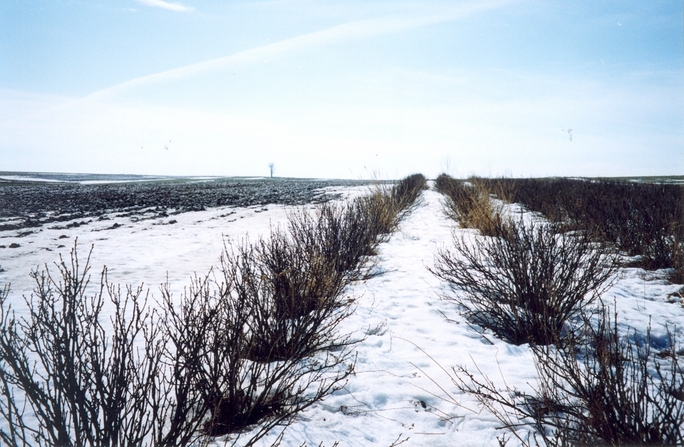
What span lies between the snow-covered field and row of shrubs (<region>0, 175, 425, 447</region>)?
238 millimetres

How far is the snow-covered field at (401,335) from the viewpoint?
220 centimetres

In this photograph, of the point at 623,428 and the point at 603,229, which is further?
the point at 603,229

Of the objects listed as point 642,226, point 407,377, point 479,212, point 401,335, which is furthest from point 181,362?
point 642,226

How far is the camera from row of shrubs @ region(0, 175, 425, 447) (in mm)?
1455

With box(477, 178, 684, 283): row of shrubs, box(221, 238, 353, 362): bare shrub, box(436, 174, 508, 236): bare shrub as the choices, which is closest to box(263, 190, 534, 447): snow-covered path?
box(221, 238, 353, 362): bare shrub

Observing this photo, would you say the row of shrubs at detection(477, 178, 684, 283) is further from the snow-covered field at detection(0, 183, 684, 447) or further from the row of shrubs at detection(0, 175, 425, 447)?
the row of shrubs at detection(0, 175, 425, 447)

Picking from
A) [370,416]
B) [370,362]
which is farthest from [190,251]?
[370,416]

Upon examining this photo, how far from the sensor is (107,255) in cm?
706

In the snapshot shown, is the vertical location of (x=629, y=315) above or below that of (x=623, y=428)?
below

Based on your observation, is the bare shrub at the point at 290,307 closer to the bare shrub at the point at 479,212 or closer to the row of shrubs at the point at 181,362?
the row of shrubs at the point at 181,362

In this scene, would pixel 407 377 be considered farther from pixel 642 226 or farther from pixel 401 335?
pixel 642 226

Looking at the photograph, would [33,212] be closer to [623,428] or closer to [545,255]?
[545,255]

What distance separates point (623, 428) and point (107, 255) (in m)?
7.78

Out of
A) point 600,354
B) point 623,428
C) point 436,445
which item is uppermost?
point 600,354
